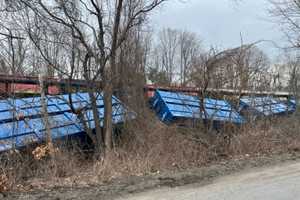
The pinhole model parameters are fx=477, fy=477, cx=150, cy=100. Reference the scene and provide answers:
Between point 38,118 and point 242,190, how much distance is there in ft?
18.5

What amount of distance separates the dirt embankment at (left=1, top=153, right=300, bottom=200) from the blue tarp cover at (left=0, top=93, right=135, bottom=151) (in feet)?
7.91

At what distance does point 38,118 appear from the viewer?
11.9 metres

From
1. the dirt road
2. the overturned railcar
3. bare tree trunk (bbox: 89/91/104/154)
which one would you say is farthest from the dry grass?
the dirt road

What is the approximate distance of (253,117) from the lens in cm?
1611

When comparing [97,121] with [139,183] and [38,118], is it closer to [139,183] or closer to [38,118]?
[38,118]

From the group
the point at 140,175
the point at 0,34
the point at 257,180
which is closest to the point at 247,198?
the point at 257,180

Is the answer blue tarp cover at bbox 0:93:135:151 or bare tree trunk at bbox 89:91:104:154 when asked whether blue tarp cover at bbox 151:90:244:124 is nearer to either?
blue tarp cover at bbox 0:93:135:151

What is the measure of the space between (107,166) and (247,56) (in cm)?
729

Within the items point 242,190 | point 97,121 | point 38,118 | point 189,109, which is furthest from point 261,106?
point 242,190

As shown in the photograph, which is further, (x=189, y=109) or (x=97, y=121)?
(x=189, y=109)

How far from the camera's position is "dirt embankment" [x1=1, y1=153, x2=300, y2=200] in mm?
8547

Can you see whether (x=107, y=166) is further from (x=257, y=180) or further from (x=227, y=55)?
(x=227, y=55)

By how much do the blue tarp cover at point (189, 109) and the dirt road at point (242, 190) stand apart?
4456mm

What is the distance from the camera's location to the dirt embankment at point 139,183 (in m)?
8.55
